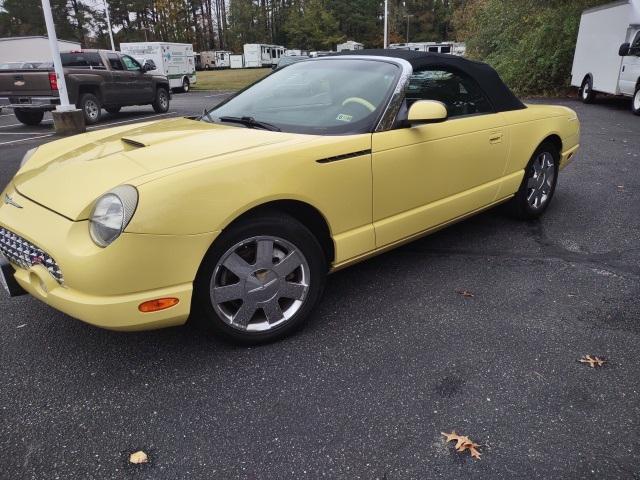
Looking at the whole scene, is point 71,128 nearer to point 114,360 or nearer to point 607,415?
point 114,360

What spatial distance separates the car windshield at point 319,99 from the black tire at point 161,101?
1279cm

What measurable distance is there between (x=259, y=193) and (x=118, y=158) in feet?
2.55

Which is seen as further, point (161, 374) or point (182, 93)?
point (182, 93)

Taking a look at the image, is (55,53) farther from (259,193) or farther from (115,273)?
(115,273)

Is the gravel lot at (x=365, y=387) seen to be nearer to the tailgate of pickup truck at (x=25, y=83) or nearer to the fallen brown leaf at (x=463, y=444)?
the fallen brown leaf at (x=463, y=444)

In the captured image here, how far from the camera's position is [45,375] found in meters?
2.54

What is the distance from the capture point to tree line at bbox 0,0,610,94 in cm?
1869

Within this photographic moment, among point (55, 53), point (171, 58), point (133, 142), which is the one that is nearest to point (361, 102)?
point (133, 142)

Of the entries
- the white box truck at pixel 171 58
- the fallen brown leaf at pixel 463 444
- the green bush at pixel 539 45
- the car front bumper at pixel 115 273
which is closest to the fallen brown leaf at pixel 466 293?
the fallen brown leaf at pixel 463 444

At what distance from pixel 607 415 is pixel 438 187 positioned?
5.71ft

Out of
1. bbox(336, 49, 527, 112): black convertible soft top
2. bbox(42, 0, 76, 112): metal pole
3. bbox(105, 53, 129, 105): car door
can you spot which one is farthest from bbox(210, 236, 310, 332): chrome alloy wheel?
bbox(105, 53, 129, 105): car door

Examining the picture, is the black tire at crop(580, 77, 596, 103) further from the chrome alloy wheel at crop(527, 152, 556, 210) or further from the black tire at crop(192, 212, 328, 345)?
the black tire at crop(192, 212, 328, 345)

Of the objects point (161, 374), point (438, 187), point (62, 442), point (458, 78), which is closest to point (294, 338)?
point (161, 374)

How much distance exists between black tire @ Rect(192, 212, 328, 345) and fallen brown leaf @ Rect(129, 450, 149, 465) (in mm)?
703
